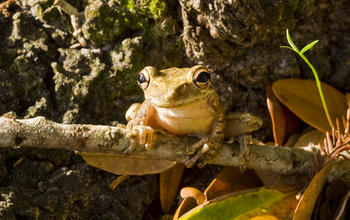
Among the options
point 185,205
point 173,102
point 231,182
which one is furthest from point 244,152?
point 173,102

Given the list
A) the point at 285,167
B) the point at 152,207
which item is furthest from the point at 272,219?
the point at 152,207

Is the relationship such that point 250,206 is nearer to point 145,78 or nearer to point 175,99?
point 175,99

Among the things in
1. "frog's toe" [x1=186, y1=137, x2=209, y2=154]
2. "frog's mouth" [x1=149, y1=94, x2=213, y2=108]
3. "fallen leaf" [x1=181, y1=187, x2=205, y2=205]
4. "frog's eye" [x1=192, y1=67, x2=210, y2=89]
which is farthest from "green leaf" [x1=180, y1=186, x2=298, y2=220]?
"frog's eye" [x1=192, y1=67, x2=210, y2=89]

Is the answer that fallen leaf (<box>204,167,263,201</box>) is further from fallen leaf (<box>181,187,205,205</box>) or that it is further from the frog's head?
the frog's head

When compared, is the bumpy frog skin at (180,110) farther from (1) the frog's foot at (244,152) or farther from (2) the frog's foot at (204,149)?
(1) the frog's foot at (244,152)

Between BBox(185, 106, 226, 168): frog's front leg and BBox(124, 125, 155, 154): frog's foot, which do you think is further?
BBox(185, 106, 226, 168): frog's front leg

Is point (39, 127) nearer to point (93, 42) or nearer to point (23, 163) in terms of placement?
point (23, 163)

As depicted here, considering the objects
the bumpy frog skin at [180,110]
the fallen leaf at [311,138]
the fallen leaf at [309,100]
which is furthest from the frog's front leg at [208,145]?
the fallen leaf at [311,138]
